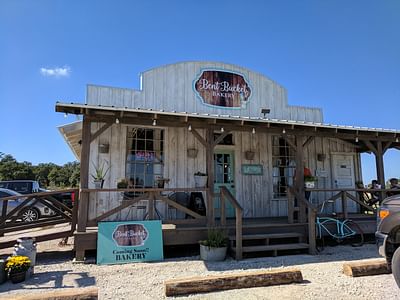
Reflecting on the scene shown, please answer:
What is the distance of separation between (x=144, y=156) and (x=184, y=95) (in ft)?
8.39

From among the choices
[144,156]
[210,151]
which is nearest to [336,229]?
[210,151]

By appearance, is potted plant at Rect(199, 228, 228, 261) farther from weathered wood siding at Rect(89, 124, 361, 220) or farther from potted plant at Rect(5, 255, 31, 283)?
potted plant at Rect(5, 255, 31, 283)

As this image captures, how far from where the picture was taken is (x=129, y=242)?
575 centimetres

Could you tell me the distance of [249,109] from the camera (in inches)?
378

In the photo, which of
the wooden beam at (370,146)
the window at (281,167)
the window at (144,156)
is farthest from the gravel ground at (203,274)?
the wooden beam at (370,146)

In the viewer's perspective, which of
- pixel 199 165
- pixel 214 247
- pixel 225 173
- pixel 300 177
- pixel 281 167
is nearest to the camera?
pixel 214 247

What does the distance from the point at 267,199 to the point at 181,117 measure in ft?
12.9

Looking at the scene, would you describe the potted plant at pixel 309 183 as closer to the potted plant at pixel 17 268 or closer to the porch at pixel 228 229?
the porch at pixel 228 229

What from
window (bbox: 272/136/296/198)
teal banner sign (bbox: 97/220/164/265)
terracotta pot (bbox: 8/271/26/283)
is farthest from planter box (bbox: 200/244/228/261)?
window (bbox: 272/136/296/198)

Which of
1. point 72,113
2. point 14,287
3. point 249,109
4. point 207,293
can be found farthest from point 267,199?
point 14,287

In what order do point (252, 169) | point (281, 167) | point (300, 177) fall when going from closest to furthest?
point (300, 177) → point (252, 169) → point (281, 167)

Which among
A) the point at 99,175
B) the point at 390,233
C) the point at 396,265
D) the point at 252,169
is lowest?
the point at 396,265

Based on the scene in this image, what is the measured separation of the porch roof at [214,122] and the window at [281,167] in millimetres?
1656

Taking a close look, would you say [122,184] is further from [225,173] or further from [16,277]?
[16,277]
